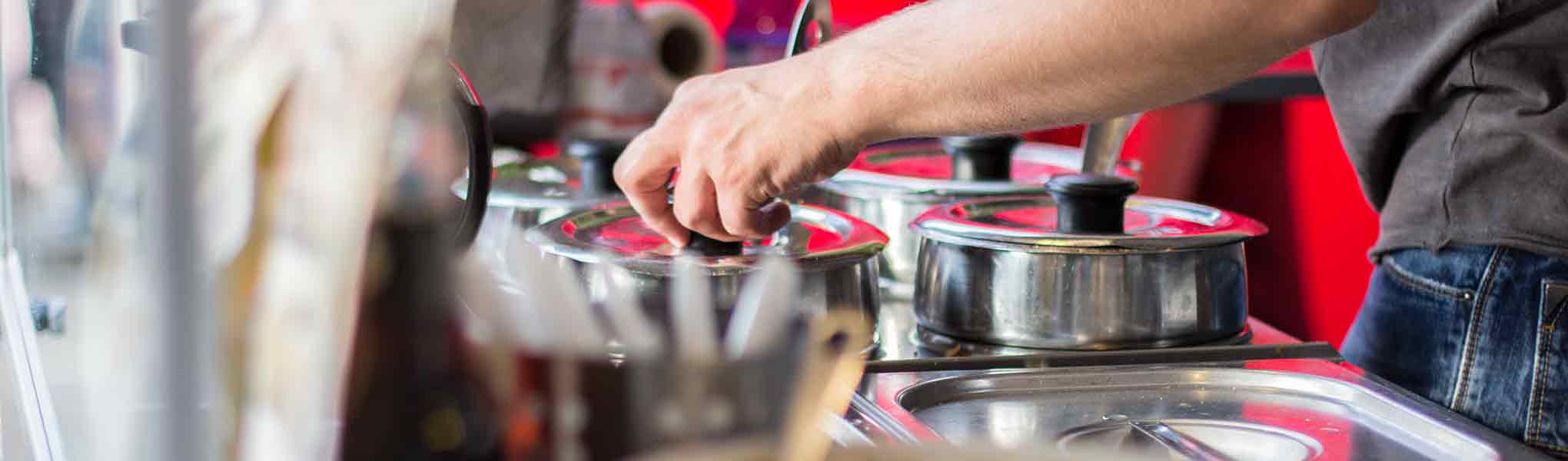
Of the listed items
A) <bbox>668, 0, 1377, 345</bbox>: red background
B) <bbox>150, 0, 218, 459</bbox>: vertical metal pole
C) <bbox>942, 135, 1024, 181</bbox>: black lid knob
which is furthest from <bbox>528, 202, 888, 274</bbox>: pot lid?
<bbox>668, 0, 1377, 345</bbox>: red background

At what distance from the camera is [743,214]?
79cm

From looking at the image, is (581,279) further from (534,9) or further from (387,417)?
(534,9)

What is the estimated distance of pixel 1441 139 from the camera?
91cm

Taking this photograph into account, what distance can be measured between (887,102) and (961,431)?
0.18 m

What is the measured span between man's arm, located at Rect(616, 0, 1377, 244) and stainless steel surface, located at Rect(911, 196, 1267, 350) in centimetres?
10

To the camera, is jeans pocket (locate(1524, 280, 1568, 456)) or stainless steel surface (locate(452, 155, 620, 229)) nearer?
jeans pocket (locate(1524, 280, 1568, 456))

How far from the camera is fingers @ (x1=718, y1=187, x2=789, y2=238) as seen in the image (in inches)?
31.0

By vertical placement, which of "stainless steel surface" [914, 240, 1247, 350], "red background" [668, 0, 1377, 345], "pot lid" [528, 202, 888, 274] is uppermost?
"pot lid" [528, 202, 888, 274]

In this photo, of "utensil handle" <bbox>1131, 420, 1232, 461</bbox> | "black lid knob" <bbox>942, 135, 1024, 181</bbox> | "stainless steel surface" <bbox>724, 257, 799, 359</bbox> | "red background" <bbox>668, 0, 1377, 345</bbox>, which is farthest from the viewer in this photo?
"red background" <bbox>668, 0, 1377, 345</bbox>

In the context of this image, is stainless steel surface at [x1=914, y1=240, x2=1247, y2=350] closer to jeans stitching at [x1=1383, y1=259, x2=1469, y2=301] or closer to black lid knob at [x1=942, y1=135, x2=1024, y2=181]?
jeans stitching at [x1=1383, y1=259, x2=1469, y2=301]

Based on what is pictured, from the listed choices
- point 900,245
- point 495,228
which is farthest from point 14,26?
point 900,245

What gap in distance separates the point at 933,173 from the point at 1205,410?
52 centimetres

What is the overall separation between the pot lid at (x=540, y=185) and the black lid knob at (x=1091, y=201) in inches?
14.3

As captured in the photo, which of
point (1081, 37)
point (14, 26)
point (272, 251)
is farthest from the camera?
point (1081, 37)
